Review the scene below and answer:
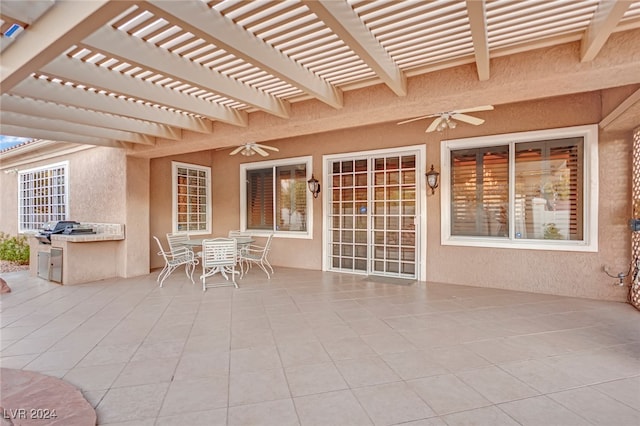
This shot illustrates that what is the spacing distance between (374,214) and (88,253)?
213 inches

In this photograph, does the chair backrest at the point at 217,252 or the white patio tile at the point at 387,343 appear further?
the chair backrest at the point at 217,252

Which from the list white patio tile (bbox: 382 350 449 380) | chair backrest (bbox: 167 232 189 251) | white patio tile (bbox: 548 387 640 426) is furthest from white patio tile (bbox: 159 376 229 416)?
chair backrest (bbox: 167 232 189 251)

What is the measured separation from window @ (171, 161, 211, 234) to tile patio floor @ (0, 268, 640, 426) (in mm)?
2859

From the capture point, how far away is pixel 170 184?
704 centimetres

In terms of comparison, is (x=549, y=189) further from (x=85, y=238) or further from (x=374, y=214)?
(x=85, y=238)

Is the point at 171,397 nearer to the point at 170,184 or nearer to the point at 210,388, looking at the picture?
the point at 210,388

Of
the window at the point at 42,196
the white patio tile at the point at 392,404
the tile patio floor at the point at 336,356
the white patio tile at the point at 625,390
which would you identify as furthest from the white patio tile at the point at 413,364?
the window at the point at 42,196

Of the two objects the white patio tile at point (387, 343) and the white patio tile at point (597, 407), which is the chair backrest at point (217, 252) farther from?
the white patio tile at point (597, 407)

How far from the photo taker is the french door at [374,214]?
578 cm

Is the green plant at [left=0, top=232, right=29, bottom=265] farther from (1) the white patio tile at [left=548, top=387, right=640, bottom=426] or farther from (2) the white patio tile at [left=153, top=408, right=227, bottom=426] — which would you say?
(1) the white patio tile at [left=548, top=387, right=640, bottom=426]

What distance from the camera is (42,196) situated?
823 cm

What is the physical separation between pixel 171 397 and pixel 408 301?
10.4 feet

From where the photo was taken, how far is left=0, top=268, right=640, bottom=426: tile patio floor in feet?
6.61

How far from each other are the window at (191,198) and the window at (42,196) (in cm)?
259
